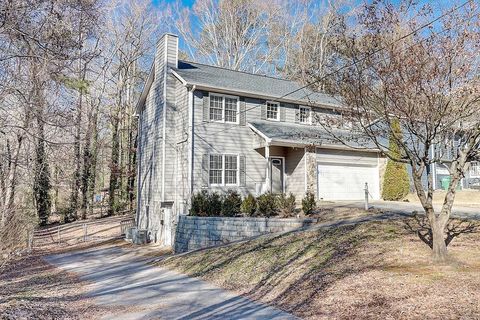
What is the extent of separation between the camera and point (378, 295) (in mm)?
5488

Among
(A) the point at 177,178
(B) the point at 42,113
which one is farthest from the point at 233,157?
(B) the point at 42,113

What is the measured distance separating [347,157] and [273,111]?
4.15m

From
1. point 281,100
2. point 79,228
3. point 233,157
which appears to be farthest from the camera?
point 79,228

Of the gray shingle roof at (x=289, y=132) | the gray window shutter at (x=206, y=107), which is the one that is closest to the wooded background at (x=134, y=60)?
the gray shingle roof at (x=289, y=132)

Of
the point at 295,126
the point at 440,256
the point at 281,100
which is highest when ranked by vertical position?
the point at 281,100

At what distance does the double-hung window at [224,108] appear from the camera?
15.8 meters

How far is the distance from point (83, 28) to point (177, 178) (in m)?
9.05

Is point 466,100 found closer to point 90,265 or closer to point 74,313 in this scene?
point 74,313

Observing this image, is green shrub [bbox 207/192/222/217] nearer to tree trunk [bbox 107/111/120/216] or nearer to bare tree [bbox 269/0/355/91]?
tree trunk [bbox 107/111/120/216]

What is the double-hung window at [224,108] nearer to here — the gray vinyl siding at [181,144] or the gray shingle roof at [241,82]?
the gray shingle roof at [241,82]

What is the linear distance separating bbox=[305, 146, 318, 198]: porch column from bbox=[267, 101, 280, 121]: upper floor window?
239 cm

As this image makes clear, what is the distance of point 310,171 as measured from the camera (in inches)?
640

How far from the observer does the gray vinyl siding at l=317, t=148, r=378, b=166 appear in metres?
17.0

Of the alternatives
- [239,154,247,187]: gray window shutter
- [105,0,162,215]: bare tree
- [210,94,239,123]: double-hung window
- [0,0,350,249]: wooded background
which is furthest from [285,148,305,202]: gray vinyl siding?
[105,0,162,215]: bare tree
